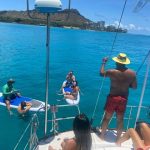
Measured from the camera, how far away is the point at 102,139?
7324 millimetres

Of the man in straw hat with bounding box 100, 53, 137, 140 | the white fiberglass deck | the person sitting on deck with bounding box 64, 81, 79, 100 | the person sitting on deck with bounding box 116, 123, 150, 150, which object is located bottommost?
the person sitting on deck with bounding box 64, 81, 79, 100

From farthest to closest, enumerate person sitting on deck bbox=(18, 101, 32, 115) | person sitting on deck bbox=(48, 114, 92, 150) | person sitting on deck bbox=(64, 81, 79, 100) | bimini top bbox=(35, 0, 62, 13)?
person sitting on deck bbox=(64, 81, 79, 100)
person sitting on deck bbox=(18, 101, 32, 115)
bimini top bbox=(35, 0, 62, 13)
person sitting on deck bbox=(48, 114, 92, 150)

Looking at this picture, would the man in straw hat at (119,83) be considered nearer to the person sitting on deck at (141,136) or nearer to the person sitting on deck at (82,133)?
the person sitting on deck at (141,136)

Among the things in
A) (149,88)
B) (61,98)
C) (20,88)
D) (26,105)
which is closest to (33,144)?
(26,105)

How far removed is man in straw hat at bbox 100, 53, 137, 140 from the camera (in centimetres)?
705

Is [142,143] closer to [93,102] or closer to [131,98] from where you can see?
[93,102]

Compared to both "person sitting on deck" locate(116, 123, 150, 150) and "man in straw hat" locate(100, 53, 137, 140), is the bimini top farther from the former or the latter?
"person sitting on deck" locate(116, 123, 150, 150)

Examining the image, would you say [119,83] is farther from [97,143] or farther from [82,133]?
[82,133]

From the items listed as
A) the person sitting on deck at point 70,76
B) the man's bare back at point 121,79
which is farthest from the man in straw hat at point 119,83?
the person sitting on deck at point 70,76

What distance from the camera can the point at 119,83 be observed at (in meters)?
7.10

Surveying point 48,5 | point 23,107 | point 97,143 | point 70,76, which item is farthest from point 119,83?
point 70,76

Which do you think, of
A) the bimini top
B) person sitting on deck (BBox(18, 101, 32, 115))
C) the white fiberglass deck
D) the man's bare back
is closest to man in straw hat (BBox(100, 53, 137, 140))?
the man's bare back

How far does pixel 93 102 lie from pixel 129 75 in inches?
491

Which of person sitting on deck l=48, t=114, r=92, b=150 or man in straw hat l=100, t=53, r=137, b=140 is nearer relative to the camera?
person sitting on deck l=48, t=114, r=92, b=150
